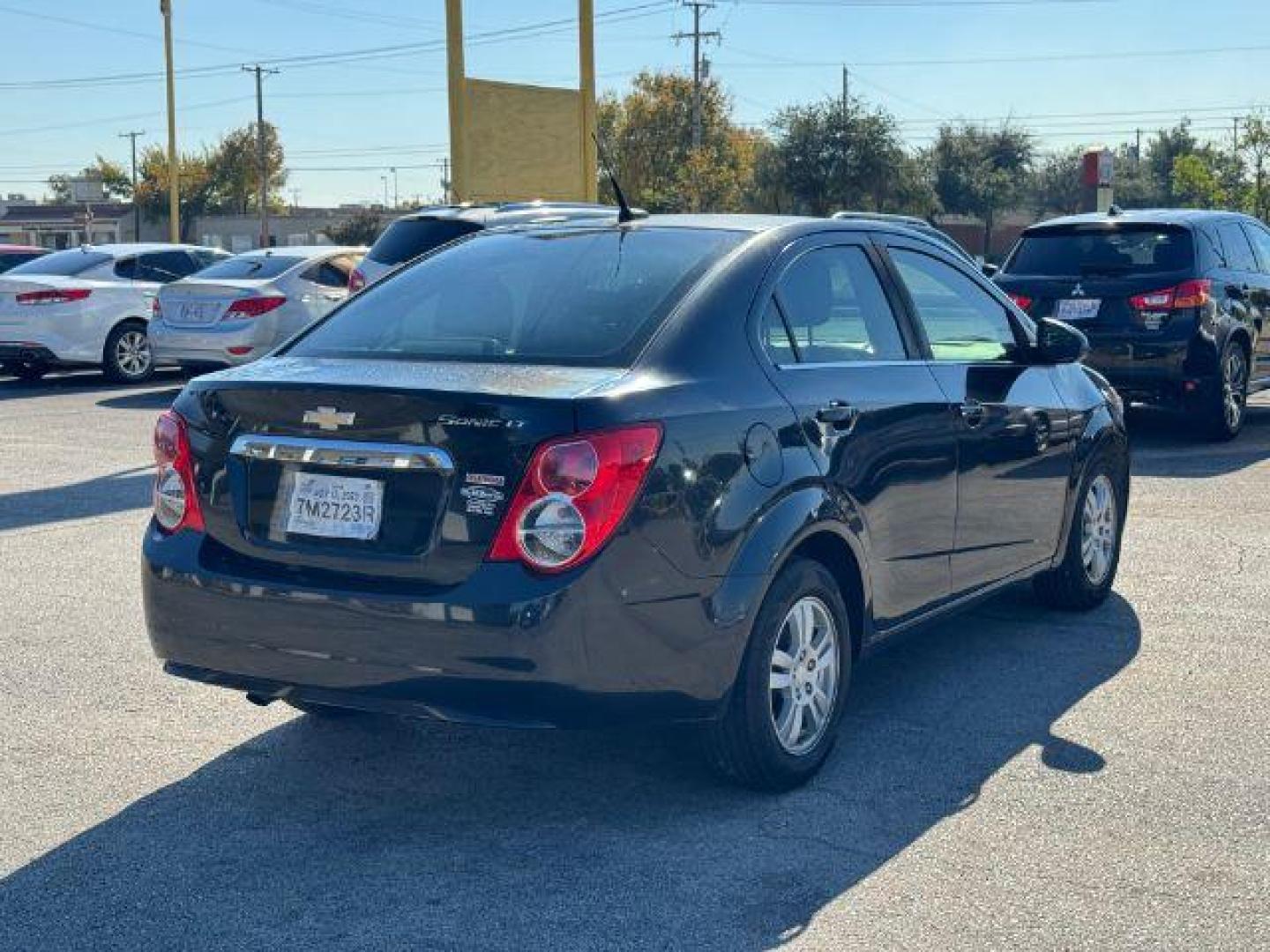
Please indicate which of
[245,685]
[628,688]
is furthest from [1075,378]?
[245,685]

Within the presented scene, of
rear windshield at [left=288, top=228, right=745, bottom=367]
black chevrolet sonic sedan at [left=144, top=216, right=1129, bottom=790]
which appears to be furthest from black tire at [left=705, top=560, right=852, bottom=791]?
rear windshield at [left=288, top=228, right=745, bottom=367]

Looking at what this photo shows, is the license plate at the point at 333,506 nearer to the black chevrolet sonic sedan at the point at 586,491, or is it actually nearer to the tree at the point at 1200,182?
the black chevrolet sonic sedan at the point at 586,491

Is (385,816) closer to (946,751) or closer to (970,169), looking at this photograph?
(946,751)

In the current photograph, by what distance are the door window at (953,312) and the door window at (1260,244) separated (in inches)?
313

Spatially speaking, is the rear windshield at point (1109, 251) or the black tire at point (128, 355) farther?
the black tire at point (128, 355)

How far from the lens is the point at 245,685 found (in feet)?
14.7

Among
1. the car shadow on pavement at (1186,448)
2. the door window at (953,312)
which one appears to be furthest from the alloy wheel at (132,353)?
the door window at (953,312)

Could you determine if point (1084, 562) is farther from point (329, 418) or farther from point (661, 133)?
point (661, 133)

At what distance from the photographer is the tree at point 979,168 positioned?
228 ft

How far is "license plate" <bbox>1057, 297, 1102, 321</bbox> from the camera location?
12.1 metres

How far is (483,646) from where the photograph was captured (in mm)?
4070

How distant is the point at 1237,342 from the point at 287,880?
1030 centimetres

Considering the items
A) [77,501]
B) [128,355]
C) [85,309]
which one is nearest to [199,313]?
[85,309]

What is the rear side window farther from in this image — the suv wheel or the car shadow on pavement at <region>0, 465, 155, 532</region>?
the car shadow on pavement at <region>0, 465, 155, 532</region>
